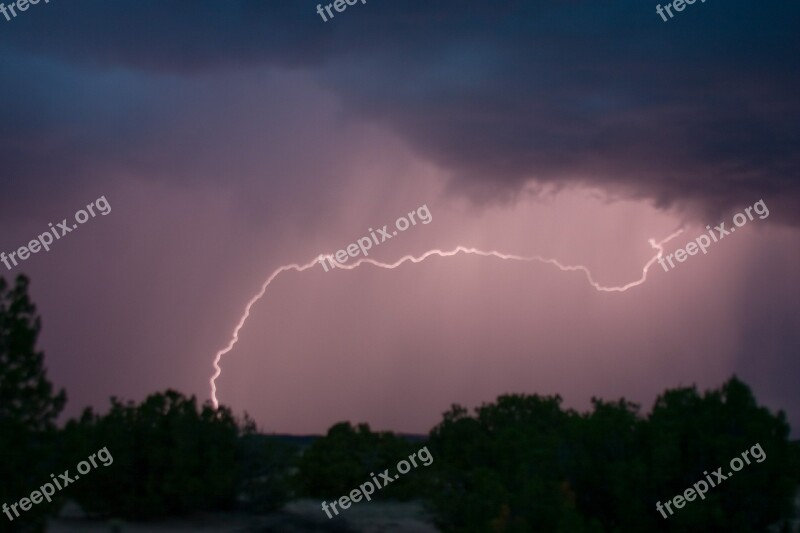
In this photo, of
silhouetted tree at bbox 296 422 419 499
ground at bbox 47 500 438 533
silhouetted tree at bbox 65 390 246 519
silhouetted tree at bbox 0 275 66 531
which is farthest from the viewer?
silhouetted tree at bbox 296 422 419 499

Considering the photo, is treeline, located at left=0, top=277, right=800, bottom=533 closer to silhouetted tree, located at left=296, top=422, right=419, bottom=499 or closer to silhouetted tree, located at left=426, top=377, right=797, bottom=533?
silhouetted tree, located at left=426, top=377, right=797, bottom=533

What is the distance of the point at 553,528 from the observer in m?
19.0

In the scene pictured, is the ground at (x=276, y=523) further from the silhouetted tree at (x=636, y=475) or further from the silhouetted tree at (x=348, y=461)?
the silhouetted tree at (x=348, y=461)

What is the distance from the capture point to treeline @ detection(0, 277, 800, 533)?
737 inches

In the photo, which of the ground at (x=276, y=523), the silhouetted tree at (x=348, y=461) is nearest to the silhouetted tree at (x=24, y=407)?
the ground at (x=276, y=523)

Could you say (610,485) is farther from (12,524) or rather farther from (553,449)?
(12,524)

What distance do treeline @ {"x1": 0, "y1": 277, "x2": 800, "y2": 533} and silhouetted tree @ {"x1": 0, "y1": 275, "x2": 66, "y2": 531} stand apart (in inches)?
1.0

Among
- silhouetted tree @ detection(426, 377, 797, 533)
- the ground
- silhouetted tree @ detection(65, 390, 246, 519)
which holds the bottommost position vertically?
silhouetted tree @ detection(426, 377, 797, 533)

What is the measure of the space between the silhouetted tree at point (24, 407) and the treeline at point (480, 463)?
0.03 m

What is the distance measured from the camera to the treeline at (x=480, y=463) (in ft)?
61.4

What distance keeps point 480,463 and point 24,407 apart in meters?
14.2

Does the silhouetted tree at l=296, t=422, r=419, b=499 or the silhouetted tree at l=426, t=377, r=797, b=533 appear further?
the silhouetted tree at l=296, t=422, r=419, b=499

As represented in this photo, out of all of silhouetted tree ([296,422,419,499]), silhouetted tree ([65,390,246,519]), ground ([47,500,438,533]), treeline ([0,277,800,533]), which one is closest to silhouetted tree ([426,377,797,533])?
treeline ([0,277,800,533])

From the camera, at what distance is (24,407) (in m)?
18.5
